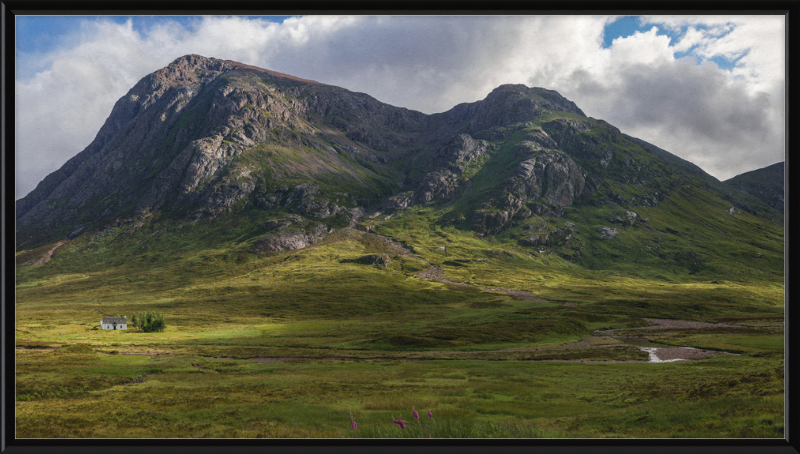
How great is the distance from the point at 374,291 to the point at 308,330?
5588 cm

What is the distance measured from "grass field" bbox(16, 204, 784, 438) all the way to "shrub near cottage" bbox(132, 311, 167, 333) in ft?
8.92

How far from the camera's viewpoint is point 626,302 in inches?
3930

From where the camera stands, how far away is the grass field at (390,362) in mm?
13805

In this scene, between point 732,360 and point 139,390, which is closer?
point 139,390

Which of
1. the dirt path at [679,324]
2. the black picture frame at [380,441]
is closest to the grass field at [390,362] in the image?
the black picture frame at [380,441]

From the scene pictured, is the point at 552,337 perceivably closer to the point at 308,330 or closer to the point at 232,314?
the point at 308,330

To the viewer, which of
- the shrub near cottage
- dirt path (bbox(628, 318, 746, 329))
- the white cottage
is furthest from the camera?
dirt path (bbox(628, 318, 746, 329))

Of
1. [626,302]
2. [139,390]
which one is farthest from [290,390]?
[626,302]

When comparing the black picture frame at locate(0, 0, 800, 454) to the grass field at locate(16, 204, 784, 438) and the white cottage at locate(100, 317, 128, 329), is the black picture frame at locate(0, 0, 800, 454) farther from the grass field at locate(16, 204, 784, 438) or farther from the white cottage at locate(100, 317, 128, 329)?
the white cottage at locate(100, 317, 128, 329)

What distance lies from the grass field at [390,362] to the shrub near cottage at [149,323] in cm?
272

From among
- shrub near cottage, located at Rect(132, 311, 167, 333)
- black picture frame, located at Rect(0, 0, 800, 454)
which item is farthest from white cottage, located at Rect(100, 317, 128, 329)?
black picture frame, located at Rect(0, 0, 800, 454)

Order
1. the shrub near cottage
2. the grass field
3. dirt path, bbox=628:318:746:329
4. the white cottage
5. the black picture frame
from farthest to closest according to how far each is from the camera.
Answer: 1. dirt path, bbox=628:318:746:329
2. the white cottage
3. the shrub near cottage
4. the grass field
5. the black picture frame

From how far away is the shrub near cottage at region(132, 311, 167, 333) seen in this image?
69.7 m

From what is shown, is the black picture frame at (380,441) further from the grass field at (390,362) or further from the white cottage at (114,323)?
the white cottage at (114,323)
